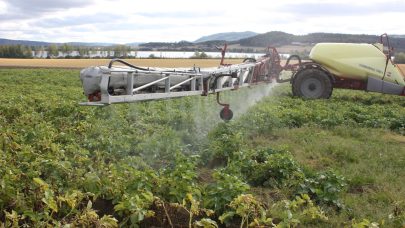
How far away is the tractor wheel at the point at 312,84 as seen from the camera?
15125mm

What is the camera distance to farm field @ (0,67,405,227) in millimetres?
4715

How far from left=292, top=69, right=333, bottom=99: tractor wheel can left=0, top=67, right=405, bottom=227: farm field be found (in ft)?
4.71

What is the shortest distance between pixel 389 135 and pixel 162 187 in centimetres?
704

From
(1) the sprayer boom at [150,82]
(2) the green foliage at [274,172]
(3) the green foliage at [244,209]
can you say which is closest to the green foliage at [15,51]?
(1) the sprayer boom at [150,82]

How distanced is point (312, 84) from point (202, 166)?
28.9ft

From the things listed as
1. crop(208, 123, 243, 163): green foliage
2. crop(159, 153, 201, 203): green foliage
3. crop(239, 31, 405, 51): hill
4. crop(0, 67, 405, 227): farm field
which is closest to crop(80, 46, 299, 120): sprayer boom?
crop(0, 67, 405, 227): farm field

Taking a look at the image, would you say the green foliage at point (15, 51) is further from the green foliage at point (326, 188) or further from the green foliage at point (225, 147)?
the green foliage at point (326, 188)

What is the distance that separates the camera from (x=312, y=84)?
1539 centimetres

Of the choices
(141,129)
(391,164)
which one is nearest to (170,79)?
(141,129)

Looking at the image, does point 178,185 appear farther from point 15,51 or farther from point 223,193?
point 15,51

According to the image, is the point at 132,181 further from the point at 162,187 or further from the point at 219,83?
the point at 219,83

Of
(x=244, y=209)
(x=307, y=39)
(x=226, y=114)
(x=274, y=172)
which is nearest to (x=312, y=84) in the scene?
(x=307, y=39)

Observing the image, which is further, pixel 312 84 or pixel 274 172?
pixel 312 84

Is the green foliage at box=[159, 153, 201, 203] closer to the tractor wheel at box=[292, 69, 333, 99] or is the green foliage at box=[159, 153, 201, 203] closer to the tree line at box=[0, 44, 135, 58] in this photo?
the tractor wheel at box=[292, 69, 333, 99]
